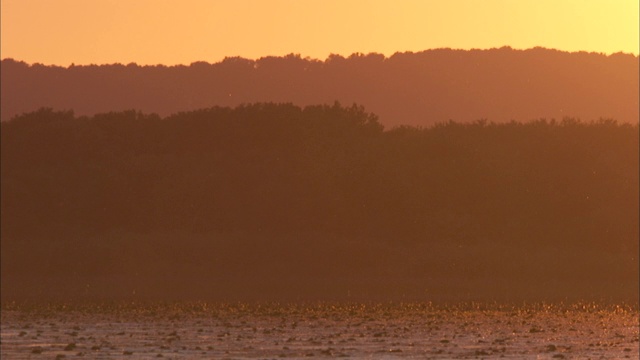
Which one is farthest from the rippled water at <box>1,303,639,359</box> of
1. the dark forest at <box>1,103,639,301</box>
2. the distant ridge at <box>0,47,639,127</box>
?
the distant ridge at <box>0,47,639,127</box>

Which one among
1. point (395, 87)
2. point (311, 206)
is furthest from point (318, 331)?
point (395, 87)

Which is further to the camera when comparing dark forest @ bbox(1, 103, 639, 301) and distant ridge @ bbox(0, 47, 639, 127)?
distant ridge @ bbox(0, 47, 639, 127)

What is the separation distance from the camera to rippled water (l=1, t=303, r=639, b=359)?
120 ft

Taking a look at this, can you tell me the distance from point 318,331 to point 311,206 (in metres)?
45.0

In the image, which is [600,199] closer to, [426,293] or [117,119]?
[426,293]

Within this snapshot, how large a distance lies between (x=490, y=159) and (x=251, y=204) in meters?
14.5

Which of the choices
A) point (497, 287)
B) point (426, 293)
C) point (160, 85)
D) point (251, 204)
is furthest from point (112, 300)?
point (160, 85)

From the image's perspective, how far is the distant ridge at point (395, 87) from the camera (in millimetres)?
149250

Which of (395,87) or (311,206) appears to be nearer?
(311,206)

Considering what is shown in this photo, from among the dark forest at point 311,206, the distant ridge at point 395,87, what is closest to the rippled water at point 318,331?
the dark forest at point 311,206

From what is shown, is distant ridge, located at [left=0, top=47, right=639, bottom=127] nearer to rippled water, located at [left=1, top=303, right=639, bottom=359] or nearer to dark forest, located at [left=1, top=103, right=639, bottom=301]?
dark forest, located at [left=1, top=103, right=639, bottom=301]

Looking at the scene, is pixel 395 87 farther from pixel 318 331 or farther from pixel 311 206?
pixel 318 331

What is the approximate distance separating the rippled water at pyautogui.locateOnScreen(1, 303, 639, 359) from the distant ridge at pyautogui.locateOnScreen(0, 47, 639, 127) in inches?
3530

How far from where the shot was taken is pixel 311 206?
291ft
